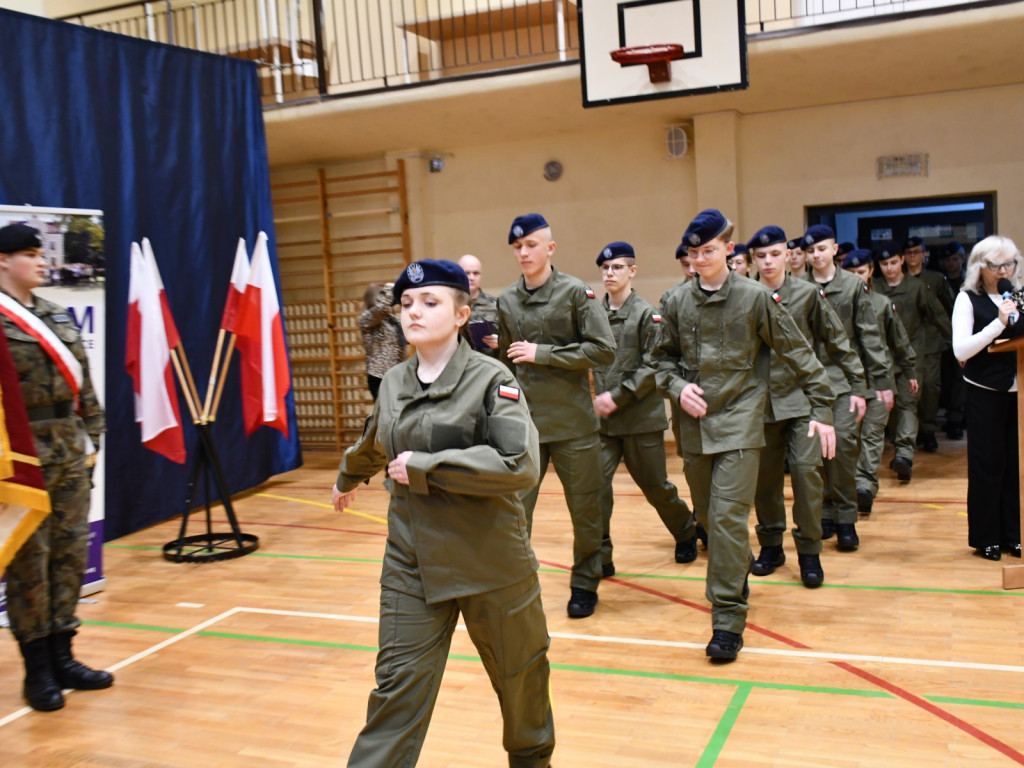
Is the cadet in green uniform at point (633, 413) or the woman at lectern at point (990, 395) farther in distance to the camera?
the cadet in green uniform at point (633, 413)

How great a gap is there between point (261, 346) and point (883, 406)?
4186 millimetres

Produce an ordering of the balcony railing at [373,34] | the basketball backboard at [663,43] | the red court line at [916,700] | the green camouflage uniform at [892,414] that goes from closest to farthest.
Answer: the red court line at [916,700], the green camouflage uniform at [892,414], the basketball backboard at [663,43], the balcony railing at [373,34]

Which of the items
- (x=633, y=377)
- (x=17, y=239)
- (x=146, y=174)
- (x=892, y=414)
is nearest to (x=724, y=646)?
(x=633, y=377)

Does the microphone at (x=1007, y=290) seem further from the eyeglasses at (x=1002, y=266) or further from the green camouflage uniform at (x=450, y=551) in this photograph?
the green camouflage uniform at (x=450, y=551)

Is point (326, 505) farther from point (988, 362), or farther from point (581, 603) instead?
point (988, 362)

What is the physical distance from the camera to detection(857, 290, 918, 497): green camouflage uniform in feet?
21.0

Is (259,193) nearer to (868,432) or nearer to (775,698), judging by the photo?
(868,432)

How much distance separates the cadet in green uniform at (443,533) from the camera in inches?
94.7

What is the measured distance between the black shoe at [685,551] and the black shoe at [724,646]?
1502 millimetres

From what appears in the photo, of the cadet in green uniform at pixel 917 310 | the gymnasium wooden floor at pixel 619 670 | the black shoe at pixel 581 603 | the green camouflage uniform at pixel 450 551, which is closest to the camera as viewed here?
the green camouflage uniform at pixel 450 551

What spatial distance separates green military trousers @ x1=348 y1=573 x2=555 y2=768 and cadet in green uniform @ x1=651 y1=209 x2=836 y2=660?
144 centimetres

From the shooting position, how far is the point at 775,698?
3.50m

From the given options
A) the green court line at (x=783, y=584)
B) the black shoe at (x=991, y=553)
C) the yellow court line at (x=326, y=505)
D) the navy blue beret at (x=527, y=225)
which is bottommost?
the yellow court line at (x=326, y=505)

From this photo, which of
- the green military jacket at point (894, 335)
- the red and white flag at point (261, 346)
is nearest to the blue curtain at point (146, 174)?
the red and white flag at point (261, 346)
